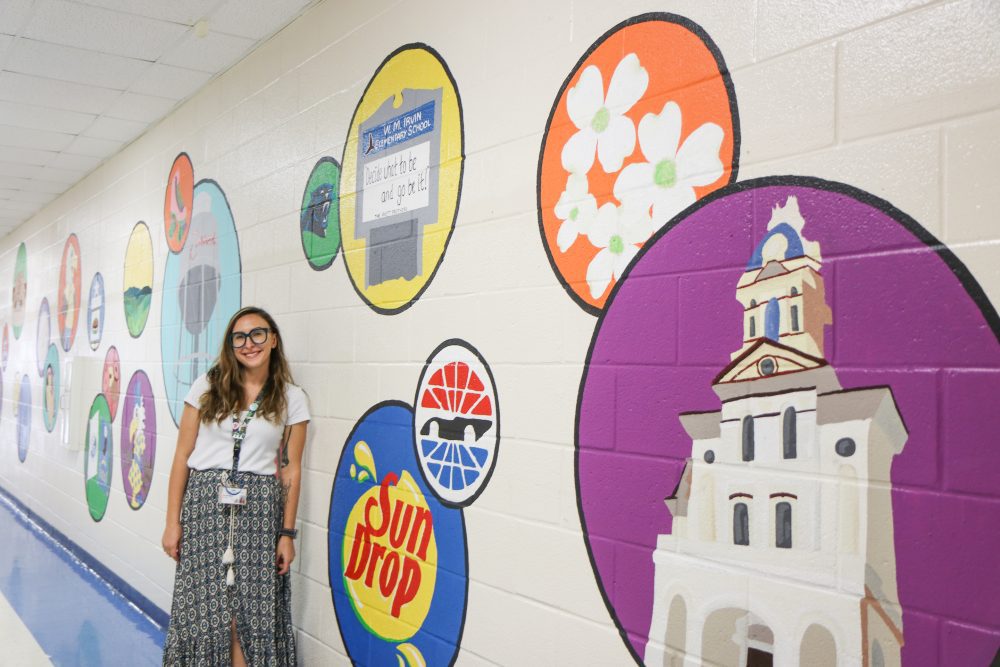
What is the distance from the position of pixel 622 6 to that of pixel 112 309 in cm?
437

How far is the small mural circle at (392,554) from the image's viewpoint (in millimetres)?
2273

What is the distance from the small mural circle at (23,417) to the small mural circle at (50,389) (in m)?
0.62

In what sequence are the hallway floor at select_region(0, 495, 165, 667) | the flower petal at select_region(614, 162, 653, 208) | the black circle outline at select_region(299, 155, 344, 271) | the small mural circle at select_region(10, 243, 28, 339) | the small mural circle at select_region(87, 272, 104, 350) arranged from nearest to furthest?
the flower petal at select_region(614, 162, 653, 208)
the black circle outline at select_region(299, 155, 344, 271)
the hallway floor at select_region(0, 495, 165, 667)
the small mural circle at select_region(87, 272, 104, 350)
the small mural circle at select_region(10, 243, 28, 339)

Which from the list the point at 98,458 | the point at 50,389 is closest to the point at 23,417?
the point at 50,389

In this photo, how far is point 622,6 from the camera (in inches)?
71.5

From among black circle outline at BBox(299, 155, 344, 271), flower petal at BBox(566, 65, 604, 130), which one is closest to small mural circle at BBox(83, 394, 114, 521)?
black circle outline at BBox(299, 155, 344, 271)

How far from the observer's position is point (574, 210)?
75.1 inches

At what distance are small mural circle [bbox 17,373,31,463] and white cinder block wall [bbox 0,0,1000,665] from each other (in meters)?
3.64

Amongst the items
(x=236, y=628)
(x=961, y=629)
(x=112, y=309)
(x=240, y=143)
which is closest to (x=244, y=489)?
(x=236, y=628)

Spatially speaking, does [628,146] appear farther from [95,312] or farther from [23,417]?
[23,417]

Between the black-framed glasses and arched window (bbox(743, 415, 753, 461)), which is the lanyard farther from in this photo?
arched window (bbox(743, 415, 753, 461))

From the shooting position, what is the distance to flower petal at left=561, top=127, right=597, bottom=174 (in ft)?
6.13

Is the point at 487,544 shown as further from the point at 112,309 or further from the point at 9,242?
the point at 9,242

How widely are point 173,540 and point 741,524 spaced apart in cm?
206
